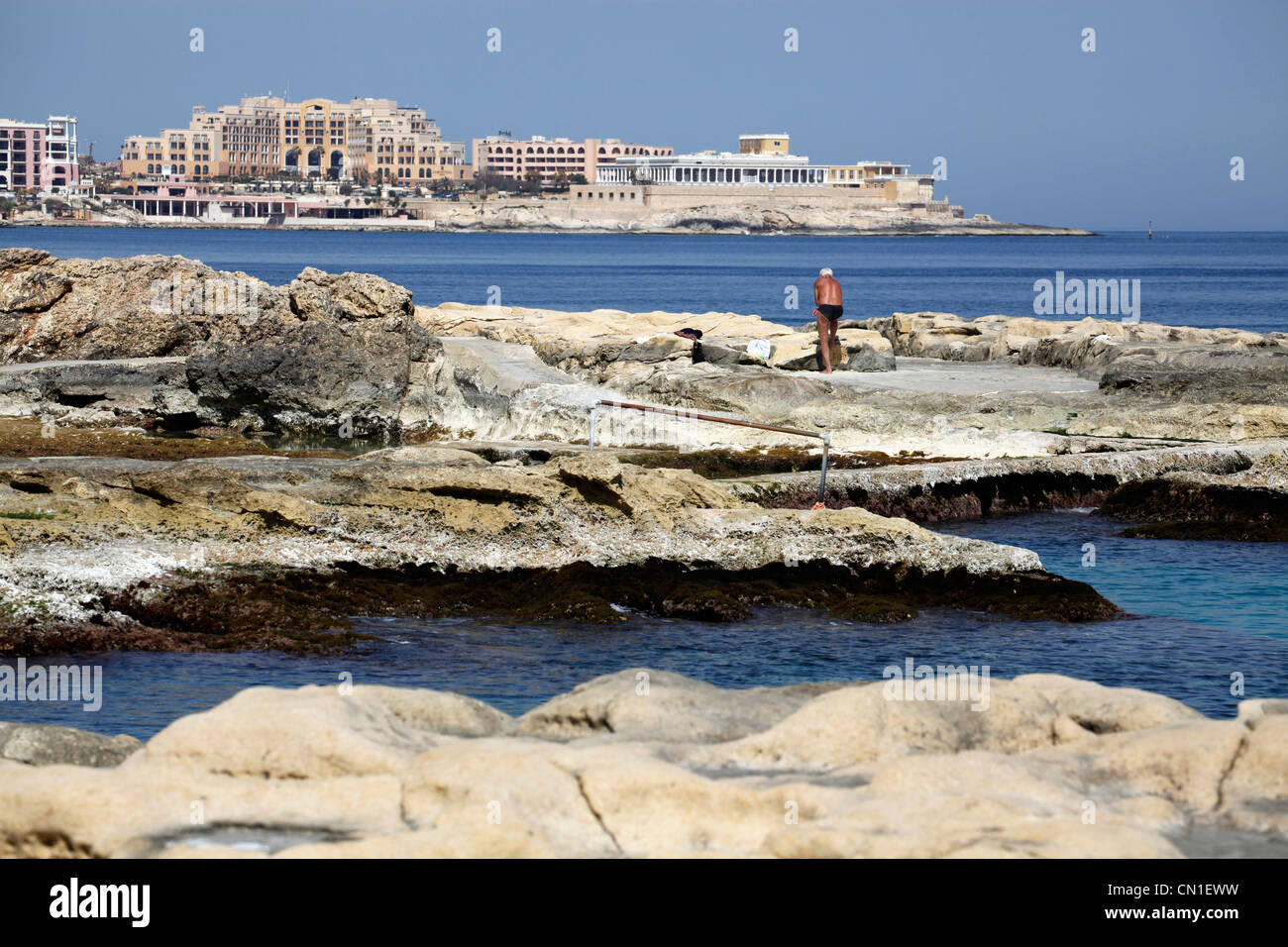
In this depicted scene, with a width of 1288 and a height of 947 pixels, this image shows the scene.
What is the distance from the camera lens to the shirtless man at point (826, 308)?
23.7 meters

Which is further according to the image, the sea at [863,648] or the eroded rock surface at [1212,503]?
the eroded rock surface at [1212,503]

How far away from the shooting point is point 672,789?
547 centimetres

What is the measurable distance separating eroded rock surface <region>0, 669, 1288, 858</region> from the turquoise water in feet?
11.7

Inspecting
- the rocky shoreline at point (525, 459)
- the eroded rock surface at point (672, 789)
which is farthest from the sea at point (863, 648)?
the eroded rock surface at point (672, 789)

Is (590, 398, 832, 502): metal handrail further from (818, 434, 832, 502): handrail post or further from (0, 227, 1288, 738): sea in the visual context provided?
(0, 227, 1288, 738): sea

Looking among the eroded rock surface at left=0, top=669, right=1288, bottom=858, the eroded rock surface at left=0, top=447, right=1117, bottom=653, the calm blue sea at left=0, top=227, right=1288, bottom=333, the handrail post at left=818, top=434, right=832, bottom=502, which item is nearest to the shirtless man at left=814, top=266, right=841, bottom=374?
the handrail post at left=818, top=434, right=832, bottom=502

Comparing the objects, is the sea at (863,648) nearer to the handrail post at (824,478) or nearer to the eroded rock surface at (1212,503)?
the eroded rock surface at (1212,503)

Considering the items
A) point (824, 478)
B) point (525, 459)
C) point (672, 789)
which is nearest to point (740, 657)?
point (824, 478)

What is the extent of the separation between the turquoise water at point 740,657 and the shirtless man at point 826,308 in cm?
1098

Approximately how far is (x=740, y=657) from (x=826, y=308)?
1354cm

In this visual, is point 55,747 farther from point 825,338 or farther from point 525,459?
point 825,338

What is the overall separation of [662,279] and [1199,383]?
72.3 metres
